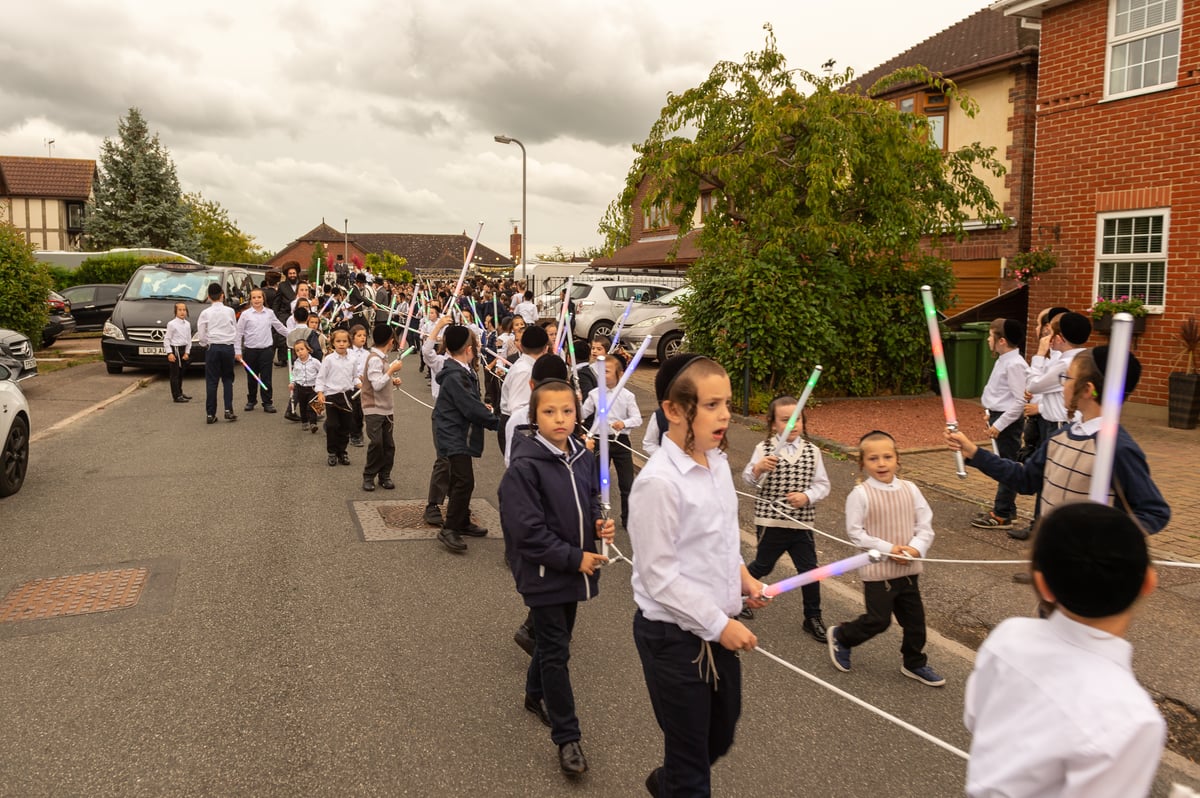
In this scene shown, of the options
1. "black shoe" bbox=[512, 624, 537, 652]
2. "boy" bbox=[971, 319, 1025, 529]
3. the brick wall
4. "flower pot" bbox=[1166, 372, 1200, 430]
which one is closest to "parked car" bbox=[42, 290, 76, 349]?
"black shoe" bbox=[512, 624, 537, 652]

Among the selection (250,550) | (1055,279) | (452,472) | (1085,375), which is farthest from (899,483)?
(1055,279)

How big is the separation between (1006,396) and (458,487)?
4.68 metres

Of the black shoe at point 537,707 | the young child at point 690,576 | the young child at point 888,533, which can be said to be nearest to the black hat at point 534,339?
the young child at point 888,533

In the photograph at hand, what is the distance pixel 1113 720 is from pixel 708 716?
1.48 meters

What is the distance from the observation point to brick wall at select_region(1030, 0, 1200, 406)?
12.9m

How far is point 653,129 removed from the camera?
576 inches

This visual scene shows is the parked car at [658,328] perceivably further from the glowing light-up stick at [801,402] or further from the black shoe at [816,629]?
the glowing light-up stick at [801,402]

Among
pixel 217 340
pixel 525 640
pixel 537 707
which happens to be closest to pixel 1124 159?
pixel 525 640

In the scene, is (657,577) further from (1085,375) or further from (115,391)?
(115,391)

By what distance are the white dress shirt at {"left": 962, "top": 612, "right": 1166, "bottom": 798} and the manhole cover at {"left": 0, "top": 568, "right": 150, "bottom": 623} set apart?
5.39 m

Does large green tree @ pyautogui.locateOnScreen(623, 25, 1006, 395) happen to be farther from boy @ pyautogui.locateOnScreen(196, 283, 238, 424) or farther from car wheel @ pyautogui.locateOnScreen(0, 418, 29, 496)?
car wheel @ pyautogui.locateOnScreen(0, 418, 29, 496)

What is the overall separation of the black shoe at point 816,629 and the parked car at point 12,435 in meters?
7.34

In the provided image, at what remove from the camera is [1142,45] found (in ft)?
44.6

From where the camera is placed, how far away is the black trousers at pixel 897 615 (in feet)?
15.5
